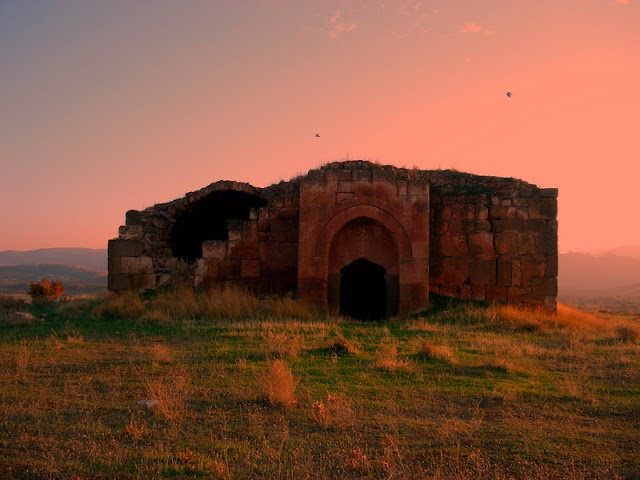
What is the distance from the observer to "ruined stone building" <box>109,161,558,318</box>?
1292 cm

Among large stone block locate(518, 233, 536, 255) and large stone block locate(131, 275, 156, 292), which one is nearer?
large stone block locate(518, 233, 536, 255)

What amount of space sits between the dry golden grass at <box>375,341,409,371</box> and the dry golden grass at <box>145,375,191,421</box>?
91.7 inches

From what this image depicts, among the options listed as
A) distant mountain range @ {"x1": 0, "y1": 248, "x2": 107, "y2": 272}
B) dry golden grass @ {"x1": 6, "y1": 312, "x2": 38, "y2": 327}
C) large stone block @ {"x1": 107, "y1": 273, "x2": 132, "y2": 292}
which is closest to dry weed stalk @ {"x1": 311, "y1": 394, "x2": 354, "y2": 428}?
dry golden grass @ {"x1": 6, "y1": 312, "x2": 38, "y2": 327}

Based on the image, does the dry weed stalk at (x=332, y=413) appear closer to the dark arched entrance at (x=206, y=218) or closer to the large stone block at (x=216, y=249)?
the large stone block at (x=216, y=249)

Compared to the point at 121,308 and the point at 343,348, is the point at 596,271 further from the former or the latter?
the point at 343,348

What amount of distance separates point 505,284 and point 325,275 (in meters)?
4.25

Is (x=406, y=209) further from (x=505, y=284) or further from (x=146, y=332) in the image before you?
(x=146, y=332)

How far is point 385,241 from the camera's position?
528 inches

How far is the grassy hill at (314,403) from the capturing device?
161 inches

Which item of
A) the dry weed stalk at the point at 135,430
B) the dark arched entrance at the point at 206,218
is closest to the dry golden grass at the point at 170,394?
the dry weed stalk at the point at 135,430

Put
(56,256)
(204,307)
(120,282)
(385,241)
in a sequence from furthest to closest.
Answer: (56,256)
(120,282)
(385,241)
(204,307)

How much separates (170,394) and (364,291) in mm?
10787

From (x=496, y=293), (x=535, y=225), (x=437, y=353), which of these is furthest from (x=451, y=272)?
(x=437, y=353)

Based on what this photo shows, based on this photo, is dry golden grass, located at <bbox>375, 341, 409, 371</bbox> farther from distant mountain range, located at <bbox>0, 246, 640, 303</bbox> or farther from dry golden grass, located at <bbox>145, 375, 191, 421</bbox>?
distant mountain range, located at <bbox>0, 246, 640, 303</bbox>
